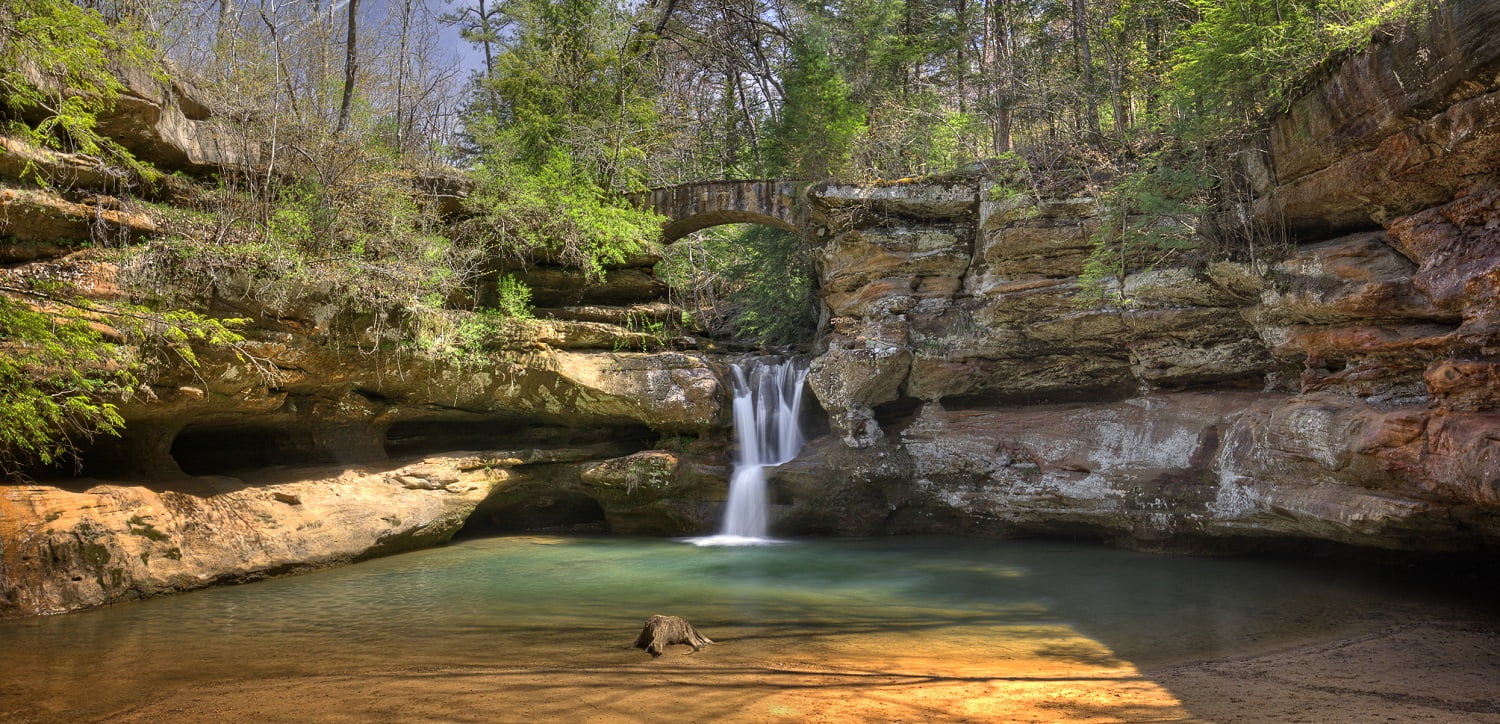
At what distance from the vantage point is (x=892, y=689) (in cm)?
543

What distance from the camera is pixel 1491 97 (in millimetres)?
6992

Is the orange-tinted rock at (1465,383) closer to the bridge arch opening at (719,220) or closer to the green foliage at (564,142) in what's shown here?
the bridge arch opening at (719,220)

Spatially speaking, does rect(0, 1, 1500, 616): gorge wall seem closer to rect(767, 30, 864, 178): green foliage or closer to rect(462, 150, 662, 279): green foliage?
rect(462, 150, 662, 279): green foliage

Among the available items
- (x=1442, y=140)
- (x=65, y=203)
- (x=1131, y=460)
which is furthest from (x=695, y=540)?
(x=1442, y=140)

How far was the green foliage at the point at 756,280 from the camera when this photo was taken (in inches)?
691

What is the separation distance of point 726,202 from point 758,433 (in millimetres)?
4773

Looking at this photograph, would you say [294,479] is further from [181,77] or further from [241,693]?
[241,693]

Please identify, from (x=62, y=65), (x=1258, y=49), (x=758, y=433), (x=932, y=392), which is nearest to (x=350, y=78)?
(x=62, y=65)

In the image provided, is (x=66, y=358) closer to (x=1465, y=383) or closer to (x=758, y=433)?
(x=758, y=433)

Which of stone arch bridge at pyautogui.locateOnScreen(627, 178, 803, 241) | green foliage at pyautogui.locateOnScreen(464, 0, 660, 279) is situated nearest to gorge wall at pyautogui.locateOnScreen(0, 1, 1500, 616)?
stone arch bridge at pyautogui.locateOnScreen(627, 178, 803, 241)

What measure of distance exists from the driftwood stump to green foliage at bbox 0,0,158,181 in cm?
671

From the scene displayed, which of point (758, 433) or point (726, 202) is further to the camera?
point (726, 202)

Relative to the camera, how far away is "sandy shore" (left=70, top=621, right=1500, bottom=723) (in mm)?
4828

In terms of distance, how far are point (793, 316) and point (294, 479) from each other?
33.4ft
